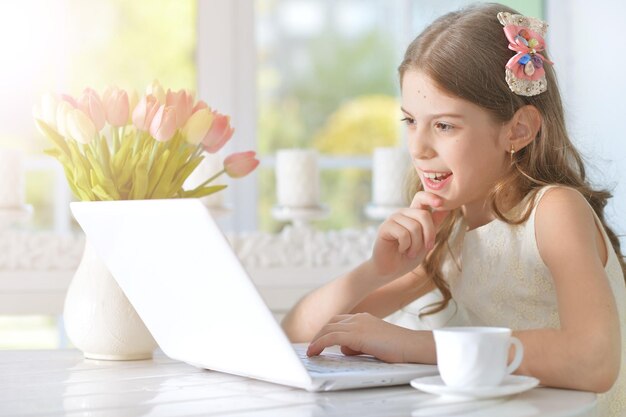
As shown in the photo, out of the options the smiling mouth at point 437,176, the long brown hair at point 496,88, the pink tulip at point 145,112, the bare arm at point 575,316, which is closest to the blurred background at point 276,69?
the long brown hair at point 496,88

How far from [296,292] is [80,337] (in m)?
1.33

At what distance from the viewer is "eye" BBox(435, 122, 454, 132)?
152 centimetres

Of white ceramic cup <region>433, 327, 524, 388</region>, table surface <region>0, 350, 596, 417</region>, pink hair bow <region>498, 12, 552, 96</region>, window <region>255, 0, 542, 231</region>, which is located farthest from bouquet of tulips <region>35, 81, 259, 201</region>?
window <region>255, 0, 542, 231</region>

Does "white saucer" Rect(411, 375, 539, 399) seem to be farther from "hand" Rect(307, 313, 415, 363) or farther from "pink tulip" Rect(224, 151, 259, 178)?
"pink tulip" Rect(224, 151, 259, 178)

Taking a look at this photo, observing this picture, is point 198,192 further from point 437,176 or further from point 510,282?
point 510,282

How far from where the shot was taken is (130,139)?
57.1 inches

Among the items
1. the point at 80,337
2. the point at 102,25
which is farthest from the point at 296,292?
the point at 80,337

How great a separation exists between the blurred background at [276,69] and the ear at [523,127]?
971mm

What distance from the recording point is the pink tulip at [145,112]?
1.41 meters

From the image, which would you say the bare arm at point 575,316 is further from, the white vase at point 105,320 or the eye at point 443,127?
the white vase at point 105,320

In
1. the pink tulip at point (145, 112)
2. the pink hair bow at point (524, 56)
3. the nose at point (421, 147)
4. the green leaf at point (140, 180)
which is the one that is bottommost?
the green leaf at point (140, 180)

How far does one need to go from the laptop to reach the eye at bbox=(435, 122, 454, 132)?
376 mm

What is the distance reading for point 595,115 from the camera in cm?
278

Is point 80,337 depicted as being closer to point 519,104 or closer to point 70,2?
point 519,104
